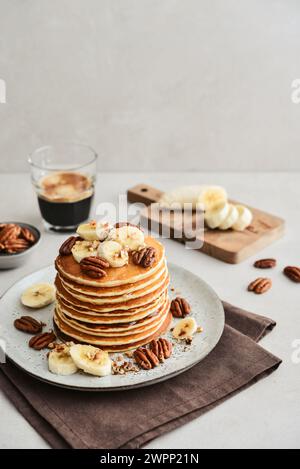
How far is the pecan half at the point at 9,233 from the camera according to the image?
2.32m

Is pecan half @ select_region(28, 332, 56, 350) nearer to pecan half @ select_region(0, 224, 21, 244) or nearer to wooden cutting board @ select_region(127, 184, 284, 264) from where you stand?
pecan half @ select_region(0, 224, 21, 244)

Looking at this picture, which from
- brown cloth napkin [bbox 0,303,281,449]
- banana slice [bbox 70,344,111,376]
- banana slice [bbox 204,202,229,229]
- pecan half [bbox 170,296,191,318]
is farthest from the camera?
banana slice [bbox 204,202,229,229]

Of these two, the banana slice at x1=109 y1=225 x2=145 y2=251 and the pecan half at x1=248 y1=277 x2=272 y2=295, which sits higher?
the banana slice at x1=109 y1=225 x2=145 y2=251

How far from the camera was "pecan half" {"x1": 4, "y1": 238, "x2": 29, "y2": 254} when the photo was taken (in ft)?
7.58

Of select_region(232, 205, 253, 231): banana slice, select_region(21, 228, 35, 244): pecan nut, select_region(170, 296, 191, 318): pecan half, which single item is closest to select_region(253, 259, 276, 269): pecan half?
select_region(232, 205, 253, 231): banana slice

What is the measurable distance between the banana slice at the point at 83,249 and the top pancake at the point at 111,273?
3cm

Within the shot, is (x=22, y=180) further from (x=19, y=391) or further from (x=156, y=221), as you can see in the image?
(x=19, y=391)

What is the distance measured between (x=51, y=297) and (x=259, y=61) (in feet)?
5.24

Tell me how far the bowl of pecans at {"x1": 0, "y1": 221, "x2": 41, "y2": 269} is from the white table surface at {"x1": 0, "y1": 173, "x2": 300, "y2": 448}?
0.05 m

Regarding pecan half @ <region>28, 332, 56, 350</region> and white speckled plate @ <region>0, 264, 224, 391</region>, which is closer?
white speckled plate @ <region>0, 264, 224, 391</region>

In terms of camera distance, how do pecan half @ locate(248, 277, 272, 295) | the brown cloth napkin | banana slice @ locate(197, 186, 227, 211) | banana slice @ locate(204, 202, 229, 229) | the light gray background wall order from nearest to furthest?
the brown cloth napkin
pecan half @ locate(248, 277, 272, 295)
banana slice @ locate(204, 202, 229, 229)
banana slice @ locate(197, 186, 227, 211)
the light gray background wall

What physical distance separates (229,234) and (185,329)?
726 millimetres

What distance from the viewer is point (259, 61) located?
2971 millimetres
